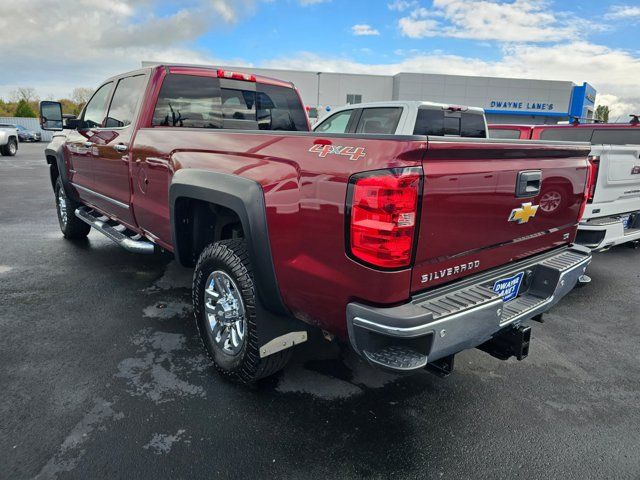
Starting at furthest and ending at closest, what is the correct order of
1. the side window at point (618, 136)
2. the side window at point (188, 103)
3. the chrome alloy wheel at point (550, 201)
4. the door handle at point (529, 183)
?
the side window at point (618, 136), the side window at point (188, 103), the chrome alloy wheel at point (550, 201), the door handle at point (529, 183)

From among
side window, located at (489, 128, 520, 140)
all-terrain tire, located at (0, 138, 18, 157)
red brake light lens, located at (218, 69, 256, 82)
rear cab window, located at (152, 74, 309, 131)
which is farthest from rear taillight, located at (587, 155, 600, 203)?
all-terrain tire, located at (0, 138, 18, 157)

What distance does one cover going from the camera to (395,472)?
85.7 inches

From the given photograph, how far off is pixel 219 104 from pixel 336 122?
3.14 metres

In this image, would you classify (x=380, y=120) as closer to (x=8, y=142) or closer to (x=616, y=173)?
(x=616, y=173)

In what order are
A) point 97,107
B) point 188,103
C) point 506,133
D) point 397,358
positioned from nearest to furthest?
point 397,358 → point 188,103 → point 97,107 → point 506,133

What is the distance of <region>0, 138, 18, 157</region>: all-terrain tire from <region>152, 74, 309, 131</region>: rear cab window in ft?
69.7

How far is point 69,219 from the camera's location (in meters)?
5.98

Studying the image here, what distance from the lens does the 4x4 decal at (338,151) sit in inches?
75.4

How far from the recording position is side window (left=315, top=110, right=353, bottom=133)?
264 inches

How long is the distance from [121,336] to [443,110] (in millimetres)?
4917

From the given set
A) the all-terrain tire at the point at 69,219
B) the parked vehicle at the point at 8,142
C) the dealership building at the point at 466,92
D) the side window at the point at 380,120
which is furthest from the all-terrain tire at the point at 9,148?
the dealership building at the point at 466,92

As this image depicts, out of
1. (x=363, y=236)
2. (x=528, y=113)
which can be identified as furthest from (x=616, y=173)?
(x=528, y=113)

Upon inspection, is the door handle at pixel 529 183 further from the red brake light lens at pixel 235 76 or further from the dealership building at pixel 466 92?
the dealership building at pixel 466 92

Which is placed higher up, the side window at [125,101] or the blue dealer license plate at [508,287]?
the side window at [125,101]
